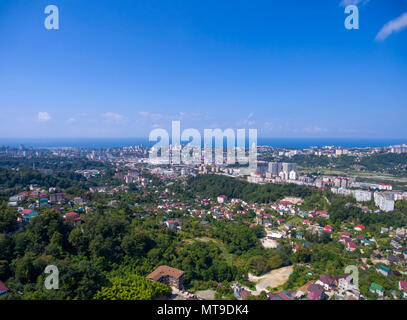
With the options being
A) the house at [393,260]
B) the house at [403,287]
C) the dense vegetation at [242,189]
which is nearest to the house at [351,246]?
the house at [393,260]

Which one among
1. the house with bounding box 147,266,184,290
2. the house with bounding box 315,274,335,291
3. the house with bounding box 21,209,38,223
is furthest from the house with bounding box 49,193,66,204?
the house with bounding box 315,274,335,291

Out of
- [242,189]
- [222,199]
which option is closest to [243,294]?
[222,199]

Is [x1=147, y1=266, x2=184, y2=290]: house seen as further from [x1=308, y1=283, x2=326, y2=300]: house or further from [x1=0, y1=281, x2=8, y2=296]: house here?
[x1=308, y1=283, x2=326, y2=300]: house

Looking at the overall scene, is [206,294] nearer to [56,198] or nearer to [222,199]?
[56,198]

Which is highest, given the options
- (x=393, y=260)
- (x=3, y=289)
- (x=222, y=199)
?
(x=3, y=289)
